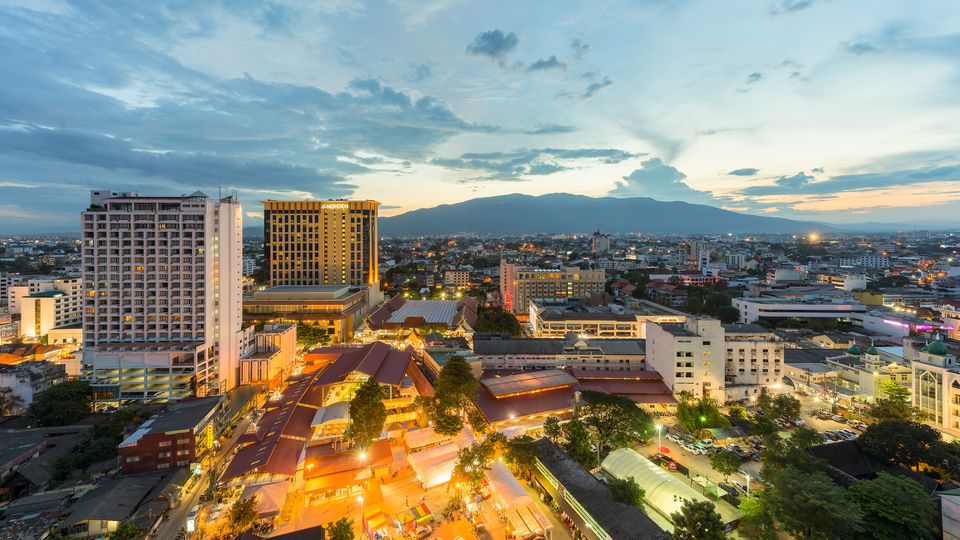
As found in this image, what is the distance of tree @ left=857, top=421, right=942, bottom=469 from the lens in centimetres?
2250

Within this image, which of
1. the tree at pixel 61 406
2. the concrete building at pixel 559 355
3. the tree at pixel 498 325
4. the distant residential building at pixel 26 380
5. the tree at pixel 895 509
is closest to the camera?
the tree at pixel 895 509

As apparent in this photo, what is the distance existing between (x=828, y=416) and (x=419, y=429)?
30912 mm

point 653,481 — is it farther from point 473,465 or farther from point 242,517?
point 242,517

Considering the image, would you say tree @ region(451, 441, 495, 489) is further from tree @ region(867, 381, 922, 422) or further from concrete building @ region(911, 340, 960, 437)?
concrete building @ region(911, 340, 960, 437)

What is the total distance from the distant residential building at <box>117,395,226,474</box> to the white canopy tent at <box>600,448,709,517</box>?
2425cm

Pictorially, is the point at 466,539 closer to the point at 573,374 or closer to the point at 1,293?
the point at 573,374

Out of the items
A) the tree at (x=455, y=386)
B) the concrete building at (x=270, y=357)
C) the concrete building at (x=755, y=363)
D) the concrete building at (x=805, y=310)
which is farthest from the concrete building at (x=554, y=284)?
the tree at (x=455, y=386)

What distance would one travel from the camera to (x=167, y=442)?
81.2 ft

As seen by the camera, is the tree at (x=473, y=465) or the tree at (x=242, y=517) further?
the tree at (x=473, y=465)

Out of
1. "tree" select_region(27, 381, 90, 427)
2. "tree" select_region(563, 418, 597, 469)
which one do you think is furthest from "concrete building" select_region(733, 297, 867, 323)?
"tree" select_region(27, 381, 90, 427)

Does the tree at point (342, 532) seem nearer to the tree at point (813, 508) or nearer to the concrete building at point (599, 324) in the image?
the tree at point (813, 508)

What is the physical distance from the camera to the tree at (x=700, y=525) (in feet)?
51.5

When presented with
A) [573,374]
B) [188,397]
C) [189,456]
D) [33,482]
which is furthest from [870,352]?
[33,482]

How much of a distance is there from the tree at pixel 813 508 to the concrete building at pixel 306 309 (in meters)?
47.8
